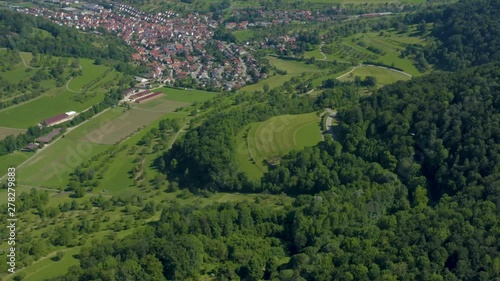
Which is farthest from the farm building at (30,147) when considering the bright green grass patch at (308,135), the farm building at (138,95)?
the bright green grass patch at (308,135)

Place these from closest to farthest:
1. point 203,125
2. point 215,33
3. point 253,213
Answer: point 253,213 < point 203,125 < point 215,33

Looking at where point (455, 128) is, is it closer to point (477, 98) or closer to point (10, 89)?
point (477, 98)

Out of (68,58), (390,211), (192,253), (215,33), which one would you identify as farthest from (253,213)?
(215,33)

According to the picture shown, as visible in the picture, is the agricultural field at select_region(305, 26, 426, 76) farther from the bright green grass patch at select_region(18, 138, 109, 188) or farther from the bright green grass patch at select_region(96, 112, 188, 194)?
the bright green grass patch at select_region(18, 138, 109, 188)

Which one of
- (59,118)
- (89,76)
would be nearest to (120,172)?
(59,118)

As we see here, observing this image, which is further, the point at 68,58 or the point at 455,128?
the point at 68,58
